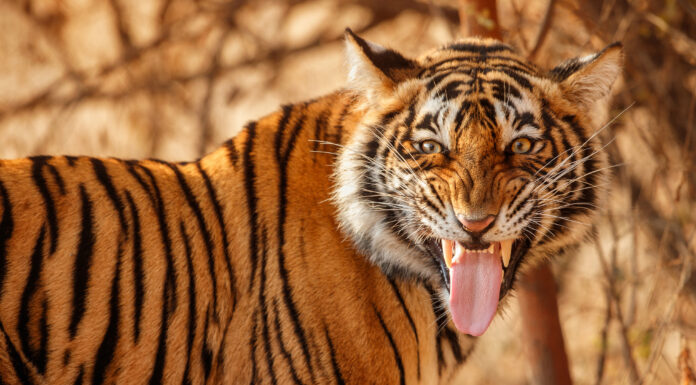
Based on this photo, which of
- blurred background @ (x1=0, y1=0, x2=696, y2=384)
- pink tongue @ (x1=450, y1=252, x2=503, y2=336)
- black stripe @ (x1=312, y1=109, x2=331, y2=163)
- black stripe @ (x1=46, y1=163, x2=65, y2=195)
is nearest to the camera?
pink tongue @ (x1=450, y1=252, x2=503, y2=336)

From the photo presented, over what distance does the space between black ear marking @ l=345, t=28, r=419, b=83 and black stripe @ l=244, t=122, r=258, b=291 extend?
0.59m

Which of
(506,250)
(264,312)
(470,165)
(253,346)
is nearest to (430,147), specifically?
(470,165)

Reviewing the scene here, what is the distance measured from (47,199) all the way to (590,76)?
1.91 metres

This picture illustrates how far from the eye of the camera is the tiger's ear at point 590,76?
2641 millimetres

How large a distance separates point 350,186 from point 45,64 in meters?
6.42

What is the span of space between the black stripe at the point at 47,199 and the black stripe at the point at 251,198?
0.66 meters

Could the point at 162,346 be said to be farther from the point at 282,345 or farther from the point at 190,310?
the point at 282,345

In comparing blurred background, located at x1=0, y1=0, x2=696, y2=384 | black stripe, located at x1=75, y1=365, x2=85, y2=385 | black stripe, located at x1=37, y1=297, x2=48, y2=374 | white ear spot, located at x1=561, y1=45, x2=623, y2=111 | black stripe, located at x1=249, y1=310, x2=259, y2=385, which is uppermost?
blurred background, located at x1=0, y1=0, x2=696, y2=384

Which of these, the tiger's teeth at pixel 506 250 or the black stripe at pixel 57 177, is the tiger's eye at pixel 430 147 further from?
the black stripe at pixel 57 177

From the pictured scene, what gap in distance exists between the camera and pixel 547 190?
2549 millimetres

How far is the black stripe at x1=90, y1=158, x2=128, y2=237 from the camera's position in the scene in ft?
8.95

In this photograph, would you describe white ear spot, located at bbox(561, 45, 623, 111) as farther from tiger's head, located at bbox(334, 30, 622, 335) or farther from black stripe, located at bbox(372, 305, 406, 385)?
black stripe, located at bbox(372, 305, 406, 385)

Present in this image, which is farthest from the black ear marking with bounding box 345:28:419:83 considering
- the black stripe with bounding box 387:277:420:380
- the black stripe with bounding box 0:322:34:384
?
the black stripe with bounding box 0:322:34:384

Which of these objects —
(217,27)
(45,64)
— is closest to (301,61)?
(217,27)
